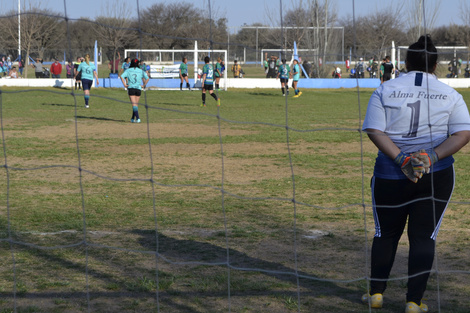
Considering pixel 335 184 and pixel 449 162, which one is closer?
pixel 449 162

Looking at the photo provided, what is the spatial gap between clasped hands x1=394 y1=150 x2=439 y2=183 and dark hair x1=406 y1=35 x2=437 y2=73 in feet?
1.81

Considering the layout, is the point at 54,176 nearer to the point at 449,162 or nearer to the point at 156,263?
the point at 156,263

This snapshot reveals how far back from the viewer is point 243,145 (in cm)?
1262

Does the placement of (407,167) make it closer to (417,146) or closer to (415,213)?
(417,146)

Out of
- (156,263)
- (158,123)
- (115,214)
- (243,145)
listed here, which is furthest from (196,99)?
(156,263)

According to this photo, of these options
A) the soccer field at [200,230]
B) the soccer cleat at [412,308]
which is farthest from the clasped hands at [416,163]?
the soccer cleat at [412,308]

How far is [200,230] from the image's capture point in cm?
629

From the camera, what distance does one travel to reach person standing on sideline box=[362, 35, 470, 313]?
389 cm

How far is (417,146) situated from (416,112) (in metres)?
0.22

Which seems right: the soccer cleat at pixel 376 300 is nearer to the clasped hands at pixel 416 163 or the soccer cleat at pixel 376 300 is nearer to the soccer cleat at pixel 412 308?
the soccer cleat at pixel 412 308

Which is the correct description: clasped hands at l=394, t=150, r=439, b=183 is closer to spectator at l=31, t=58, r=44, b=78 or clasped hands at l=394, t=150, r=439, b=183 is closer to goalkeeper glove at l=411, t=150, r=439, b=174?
goalkeeper glove at l=411, t=150, r=439, b=174

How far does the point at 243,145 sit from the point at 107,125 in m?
4.91

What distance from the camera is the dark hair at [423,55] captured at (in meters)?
3.97

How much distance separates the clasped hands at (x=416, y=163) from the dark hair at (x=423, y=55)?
55 centimetres
